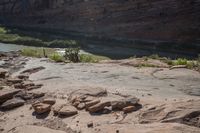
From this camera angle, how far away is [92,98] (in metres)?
10.0

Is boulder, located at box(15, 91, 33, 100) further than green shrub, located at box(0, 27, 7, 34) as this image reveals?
No

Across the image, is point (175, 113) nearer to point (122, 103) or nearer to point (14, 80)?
point (122, 103)

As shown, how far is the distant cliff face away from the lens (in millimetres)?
42375

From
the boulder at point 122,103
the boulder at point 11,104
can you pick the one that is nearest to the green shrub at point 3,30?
the boulder at point 11,104

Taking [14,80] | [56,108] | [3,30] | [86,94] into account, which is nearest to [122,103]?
[56,108]

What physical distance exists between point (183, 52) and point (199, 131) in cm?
3108

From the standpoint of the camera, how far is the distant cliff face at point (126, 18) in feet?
139

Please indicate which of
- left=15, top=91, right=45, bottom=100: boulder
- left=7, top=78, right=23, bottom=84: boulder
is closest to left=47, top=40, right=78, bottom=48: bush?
left=7, top=78, right=23, bottom=84: boulder

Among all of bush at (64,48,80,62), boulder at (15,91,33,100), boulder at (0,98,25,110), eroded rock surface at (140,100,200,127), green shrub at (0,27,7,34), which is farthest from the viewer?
green shrub at (0,27,7,34)

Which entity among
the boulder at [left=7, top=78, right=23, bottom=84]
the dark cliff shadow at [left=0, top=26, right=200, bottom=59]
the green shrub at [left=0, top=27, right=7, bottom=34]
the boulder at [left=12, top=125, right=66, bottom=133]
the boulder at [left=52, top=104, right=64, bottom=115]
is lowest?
the dark cliff shadow at [left=0, top=26, right=200, bottom=59]

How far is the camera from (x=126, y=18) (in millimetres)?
46531

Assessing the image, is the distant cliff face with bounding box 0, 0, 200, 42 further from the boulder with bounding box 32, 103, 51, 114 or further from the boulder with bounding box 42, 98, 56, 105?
the boulder with bounding box 32, 103, 51, 114

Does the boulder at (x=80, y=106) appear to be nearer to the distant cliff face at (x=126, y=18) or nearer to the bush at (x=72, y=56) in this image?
the bush at (x=72, y=56)

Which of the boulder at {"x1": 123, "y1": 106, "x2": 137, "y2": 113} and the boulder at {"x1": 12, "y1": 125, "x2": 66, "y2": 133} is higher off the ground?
the boulder at {"x1": 123, "y1": 106, "x2": 137, "y2": 113}
